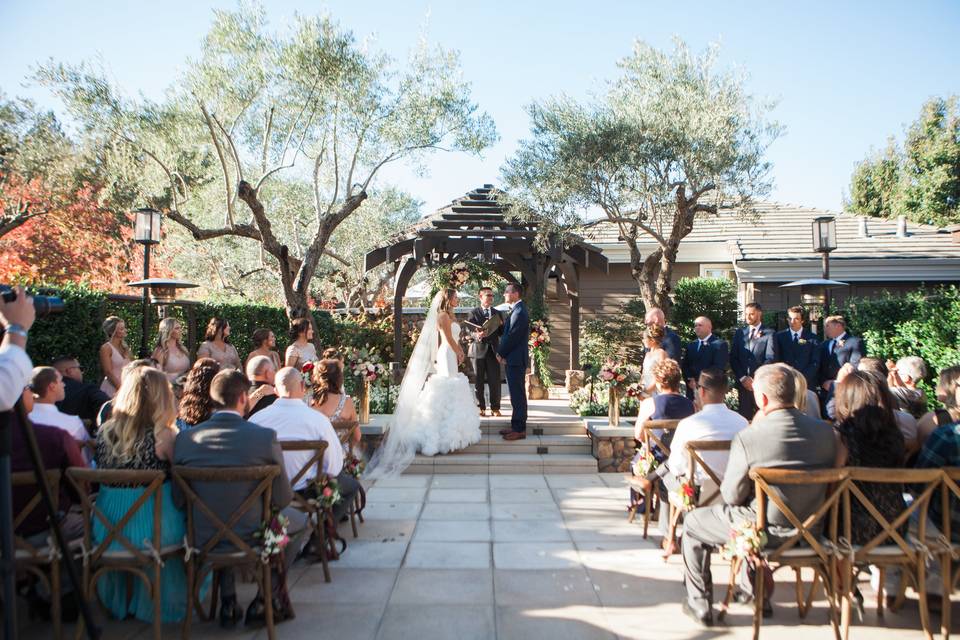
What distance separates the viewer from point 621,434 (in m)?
7.35

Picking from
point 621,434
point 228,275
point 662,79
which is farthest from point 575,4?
point 228,275

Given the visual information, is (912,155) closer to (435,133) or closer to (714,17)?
(714,17)

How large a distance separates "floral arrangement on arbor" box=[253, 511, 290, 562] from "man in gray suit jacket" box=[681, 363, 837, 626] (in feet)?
7.63

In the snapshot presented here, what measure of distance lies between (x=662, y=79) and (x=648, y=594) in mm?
10450

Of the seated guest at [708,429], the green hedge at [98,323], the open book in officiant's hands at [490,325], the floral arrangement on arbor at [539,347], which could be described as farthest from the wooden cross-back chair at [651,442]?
the floral arrangement on arbor at [539,347]

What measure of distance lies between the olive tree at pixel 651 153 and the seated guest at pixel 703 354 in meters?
4.23

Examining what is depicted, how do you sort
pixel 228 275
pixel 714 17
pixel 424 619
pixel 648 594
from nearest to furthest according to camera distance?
pixel 424 619 → pixel 648 594 → pixel 714 17 → pixel 228 275

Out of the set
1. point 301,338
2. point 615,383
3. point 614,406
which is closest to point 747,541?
point 615,383

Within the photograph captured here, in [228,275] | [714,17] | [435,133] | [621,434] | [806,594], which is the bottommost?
[806,594]

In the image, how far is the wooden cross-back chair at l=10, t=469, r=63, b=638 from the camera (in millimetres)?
2984

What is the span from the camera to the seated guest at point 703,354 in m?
7.12

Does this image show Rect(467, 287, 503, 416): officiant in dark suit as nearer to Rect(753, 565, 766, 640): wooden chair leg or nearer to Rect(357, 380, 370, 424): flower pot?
Rect(357, 380, 370, 424): flower pot

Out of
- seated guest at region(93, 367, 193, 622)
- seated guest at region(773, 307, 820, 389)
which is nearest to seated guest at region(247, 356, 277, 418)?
seated guest at region(93, 367, 193, 622)

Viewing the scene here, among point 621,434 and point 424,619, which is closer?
point 424,619
